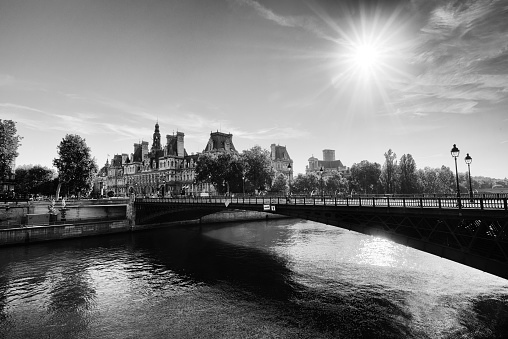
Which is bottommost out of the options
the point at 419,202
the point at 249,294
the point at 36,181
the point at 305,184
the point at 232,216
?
the point at 249,294

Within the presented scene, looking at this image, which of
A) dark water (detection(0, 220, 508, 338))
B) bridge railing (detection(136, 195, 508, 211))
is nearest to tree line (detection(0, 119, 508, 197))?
bridge railing (detection(136, 195, 508, 211))

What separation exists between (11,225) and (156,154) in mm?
87720

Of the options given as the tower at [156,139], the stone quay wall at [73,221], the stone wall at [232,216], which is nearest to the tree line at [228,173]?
the stone wall at [232,216]

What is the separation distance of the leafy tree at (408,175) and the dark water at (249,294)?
161 feet

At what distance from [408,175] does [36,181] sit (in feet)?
369

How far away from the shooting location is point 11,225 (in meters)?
49.1

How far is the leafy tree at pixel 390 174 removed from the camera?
287 feet

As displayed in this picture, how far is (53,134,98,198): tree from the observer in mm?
70069

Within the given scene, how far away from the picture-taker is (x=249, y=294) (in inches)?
989

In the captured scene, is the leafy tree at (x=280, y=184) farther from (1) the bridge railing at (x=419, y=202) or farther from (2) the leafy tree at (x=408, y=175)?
(1) the bridge railing at (x=419, y=202)

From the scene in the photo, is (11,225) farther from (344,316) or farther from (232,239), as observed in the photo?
(344,316)

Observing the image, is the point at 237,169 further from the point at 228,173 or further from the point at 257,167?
the point at 257,167

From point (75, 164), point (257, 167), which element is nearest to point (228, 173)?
point (257, 167)

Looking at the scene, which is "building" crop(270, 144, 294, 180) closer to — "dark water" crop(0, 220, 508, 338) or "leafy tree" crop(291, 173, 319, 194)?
"leafy tree" crop(291, 173, 319, 194)
